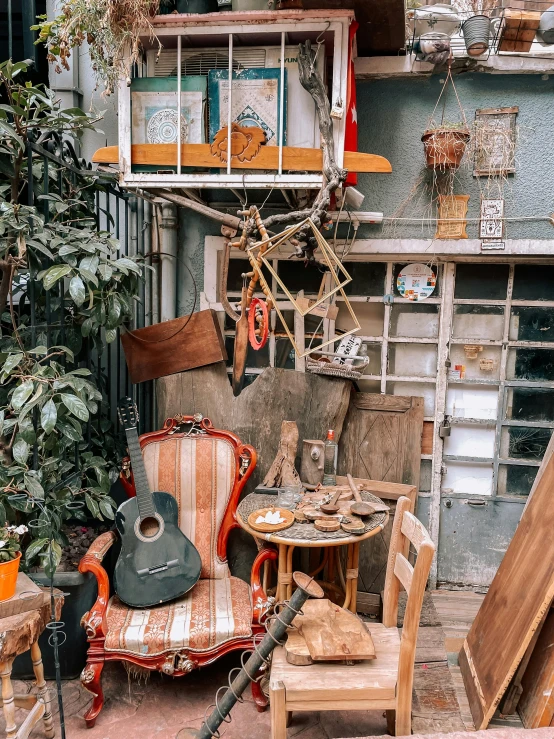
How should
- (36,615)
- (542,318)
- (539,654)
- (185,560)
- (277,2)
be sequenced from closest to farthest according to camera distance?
(36,615) → (539,654) → (277,2) → (185,560) → (542,318)

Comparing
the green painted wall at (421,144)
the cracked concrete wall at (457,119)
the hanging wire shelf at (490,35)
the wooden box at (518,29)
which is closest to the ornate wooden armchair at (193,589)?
the green painted wall at (421,144)

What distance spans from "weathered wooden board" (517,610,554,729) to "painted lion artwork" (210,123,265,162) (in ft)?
9.01

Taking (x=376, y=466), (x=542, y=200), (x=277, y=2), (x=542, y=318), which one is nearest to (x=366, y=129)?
(x=277, y=2)

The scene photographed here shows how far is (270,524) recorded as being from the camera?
281 cm

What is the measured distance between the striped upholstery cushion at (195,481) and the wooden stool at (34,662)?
923mm

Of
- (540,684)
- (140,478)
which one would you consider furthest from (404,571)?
(140,478)

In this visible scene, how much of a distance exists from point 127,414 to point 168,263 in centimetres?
113

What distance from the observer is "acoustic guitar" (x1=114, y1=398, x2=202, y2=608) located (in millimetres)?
2963

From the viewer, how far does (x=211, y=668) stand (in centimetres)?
314

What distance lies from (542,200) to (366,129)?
124cm

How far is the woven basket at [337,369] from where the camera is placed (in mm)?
3430

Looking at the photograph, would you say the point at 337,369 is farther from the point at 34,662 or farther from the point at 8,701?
the point at 8,701

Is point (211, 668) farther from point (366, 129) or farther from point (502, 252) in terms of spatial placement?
point (366, 129)

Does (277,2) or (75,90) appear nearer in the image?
(277,2)
